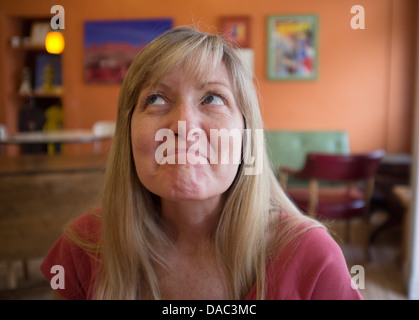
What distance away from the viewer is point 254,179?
62 cm

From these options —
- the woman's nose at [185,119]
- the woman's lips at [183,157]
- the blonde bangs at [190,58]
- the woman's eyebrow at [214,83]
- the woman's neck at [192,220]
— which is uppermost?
the blonde bangs at [190,58]

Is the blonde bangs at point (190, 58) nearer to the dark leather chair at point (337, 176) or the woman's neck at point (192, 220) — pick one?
the woman's neck at point (192, 220)

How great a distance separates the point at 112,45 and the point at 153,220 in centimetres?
382

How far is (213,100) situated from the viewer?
523 millimetres

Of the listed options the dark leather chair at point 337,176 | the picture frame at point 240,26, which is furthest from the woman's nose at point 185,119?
the picture frame at point 240,26

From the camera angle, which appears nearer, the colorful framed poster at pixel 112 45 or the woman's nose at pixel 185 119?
the woman's nose at pixel 185 119

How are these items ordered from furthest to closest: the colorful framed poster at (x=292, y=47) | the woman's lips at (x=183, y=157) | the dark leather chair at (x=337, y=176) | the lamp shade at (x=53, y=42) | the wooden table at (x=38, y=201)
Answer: the colorful framed poster at (x=292, y=47) → the dark leather chair at (x=337, y=176) → the wooden table at (x=38, y=201) → the lamp shade at (x=53, y=42) → the woman's lips at (x=183, y=157)

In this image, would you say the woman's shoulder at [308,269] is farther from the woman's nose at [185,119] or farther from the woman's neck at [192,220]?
the woman's nose at [185,119]

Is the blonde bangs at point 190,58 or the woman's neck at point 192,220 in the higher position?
the blonde bangs at point 190,58

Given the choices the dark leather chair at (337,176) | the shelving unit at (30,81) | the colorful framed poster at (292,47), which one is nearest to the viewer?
the dark leather chair at (337,176)

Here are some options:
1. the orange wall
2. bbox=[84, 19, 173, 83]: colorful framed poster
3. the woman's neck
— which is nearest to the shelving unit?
the orange wall

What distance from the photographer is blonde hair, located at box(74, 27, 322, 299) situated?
562 mm

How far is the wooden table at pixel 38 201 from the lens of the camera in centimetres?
169

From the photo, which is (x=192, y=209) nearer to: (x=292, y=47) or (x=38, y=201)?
(x=38, y=201)
